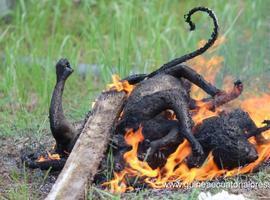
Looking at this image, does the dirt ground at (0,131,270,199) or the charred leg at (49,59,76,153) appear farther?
the charred leg at (49,59,76,153)

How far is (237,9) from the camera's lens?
258 inches

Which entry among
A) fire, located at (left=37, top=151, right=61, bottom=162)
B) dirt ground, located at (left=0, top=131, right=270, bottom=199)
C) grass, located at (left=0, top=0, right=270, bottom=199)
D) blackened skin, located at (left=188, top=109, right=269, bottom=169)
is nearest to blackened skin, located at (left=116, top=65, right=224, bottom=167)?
blackened skin, located at (left=188, top=109, right=269, bottom=169)

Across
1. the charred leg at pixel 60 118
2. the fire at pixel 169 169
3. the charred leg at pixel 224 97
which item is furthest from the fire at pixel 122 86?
the charred leg at pixel 224 97

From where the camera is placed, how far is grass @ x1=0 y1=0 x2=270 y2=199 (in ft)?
16.8

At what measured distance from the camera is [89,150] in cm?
336

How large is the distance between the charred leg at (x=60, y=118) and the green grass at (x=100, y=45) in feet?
2.85

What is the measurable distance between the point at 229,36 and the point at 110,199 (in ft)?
9.78

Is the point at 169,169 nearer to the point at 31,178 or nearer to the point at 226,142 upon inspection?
the point at 226,142

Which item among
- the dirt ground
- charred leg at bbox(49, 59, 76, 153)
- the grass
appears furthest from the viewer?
the grass

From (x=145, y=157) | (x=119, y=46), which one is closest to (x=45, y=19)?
(x=119, y=46)

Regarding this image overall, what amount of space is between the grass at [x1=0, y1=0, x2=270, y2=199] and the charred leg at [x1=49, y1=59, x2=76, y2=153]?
77cm

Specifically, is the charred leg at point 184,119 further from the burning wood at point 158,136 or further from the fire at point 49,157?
the fire at point 49,157

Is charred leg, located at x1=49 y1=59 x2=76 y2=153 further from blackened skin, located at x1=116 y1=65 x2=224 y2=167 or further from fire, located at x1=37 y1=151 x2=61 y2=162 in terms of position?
blackened skin, located at x1=116 y1=65 x2=224 y2=167

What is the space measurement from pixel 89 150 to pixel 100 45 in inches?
93.4
